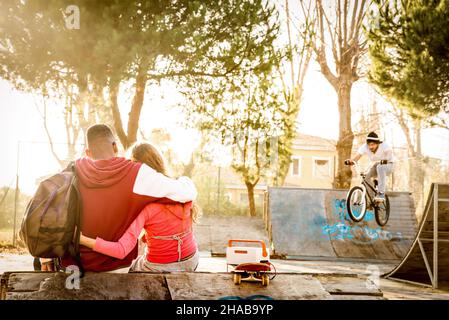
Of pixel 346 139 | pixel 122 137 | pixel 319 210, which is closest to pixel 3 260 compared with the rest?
pixel 122 137

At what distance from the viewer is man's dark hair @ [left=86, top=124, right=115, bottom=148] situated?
2432 mm

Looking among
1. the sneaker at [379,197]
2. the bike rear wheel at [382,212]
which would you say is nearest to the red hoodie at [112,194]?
the sneaker at [379,197]

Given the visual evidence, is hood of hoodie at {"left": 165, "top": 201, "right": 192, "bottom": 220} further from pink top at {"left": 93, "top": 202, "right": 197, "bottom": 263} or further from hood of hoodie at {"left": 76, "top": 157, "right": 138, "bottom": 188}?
hood of hoodie at {"left": 76, "top": 157, "right": 138, "bottom": 188}

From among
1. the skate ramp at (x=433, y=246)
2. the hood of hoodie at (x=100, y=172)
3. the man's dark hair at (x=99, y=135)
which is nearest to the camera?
the hood of hoodie at (x=100, y=172)

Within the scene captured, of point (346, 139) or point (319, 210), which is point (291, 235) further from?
point (346, 139)

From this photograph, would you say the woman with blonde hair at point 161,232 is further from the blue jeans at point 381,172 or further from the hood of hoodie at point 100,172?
the blue jeans at point 381,172

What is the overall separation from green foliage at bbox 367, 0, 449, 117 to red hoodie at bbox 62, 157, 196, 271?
972 centimetres

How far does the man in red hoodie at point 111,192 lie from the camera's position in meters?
2.32

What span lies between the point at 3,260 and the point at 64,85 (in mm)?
3731

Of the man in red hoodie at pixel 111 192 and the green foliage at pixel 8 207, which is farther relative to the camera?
the green foliage at pixel 8 207

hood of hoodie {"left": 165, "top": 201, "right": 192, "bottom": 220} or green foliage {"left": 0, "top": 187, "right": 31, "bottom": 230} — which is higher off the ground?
hood of hoodie {"left": 165, "top": 201, "right": 192, "bottom": 220}

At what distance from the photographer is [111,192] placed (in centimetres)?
233

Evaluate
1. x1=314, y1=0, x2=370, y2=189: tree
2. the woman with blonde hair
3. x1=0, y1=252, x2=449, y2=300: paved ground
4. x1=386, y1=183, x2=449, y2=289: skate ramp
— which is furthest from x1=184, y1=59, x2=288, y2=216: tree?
the woman with blonde hair

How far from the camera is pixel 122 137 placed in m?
11.4
